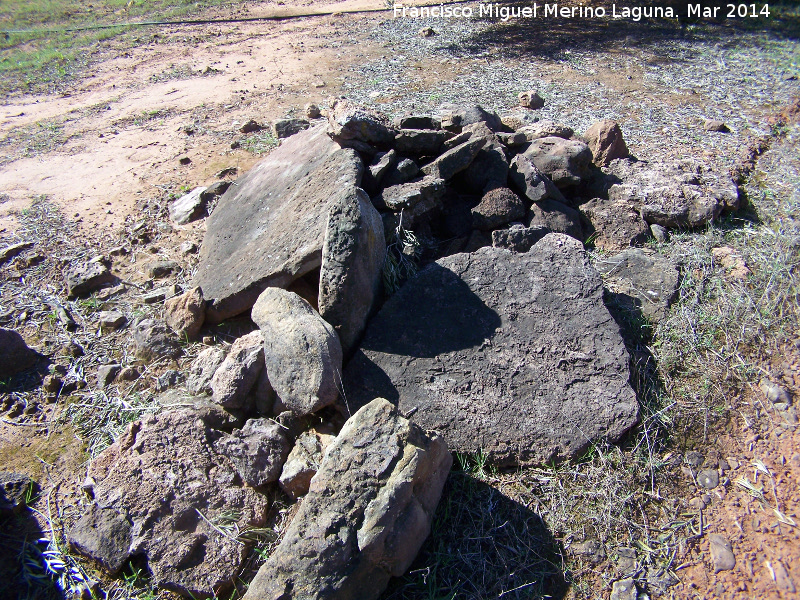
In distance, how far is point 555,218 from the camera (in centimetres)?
379

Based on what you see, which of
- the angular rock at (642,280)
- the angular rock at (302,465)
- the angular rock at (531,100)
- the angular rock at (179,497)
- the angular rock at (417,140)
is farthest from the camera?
the angular rock at (531,100)

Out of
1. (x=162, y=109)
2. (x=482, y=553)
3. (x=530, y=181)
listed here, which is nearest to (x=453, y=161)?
(x=530, y=181)

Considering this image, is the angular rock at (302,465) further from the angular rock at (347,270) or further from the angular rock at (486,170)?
the angular rock at (486,170)

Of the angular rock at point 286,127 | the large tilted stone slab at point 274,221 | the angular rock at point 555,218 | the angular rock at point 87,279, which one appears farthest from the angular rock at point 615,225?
the angular rock at point 87,279

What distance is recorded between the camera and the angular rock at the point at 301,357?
2.53m

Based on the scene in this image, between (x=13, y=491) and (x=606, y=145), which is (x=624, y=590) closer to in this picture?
(x=13, y=491)

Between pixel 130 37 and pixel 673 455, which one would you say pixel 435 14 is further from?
pixel 673 455

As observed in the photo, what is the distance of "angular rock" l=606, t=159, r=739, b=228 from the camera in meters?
3.93

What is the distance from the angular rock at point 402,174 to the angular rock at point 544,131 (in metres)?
1.35

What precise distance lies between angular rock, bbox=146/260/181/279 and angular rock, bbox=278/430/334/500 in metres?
2.19

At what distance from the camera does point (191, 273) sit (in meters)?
4.04

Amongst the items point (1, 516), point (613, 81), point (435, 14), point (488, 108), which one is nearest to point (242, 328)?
point (1, 516)

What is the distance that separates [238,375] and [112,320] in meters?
1.48

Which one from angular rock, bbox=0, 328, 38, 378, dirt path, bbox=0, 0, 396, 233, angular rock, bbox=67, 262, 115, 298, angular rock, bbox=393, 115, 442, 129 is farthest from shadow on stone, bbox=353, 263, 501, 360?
dirt path, bbox=0, 0, 396, 233
